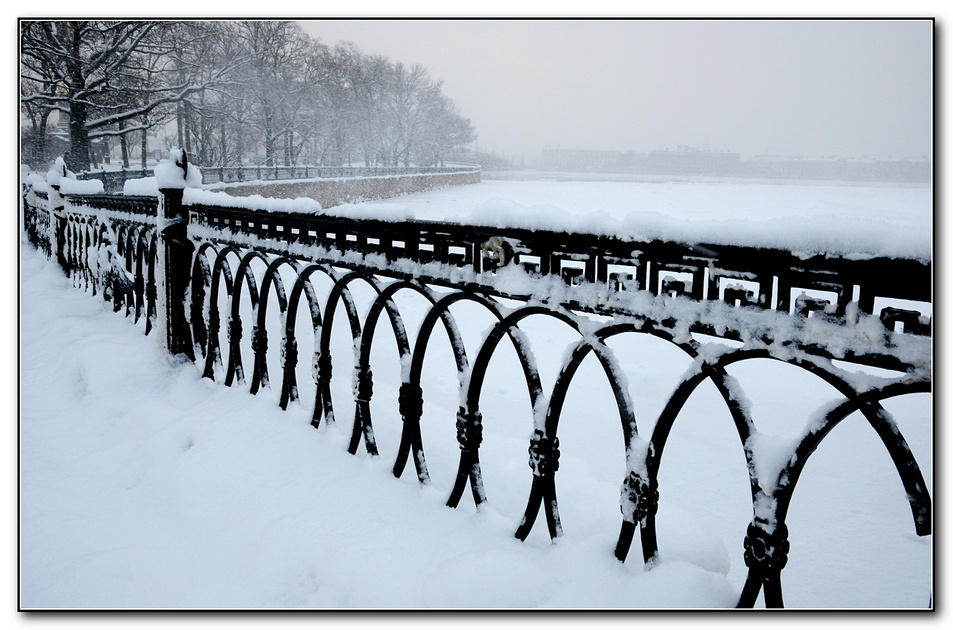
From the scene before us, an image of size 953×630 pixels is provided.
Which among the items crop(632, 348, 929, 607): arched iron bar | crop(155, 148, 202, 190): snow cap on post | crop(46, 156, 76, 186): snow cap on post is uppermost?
crop(46, 156, 76, 186): snow cap on post

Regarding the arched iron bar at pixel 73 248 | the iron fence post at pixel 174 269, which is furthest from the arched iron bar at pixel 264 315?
the arched iron bar at pixel 73 248

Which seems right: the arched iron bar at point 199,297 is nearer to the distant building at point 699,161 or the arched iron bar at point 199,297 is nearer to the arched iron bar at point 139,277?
the arched iron bar at point 139,277

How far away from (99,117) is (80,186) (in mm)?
7128

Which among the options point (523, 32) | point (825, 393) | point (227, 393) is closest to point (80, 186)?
point (227, 393)

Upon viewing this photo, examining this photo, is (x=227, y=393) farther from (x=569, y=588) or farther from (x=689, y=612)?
(x=689, y=612)

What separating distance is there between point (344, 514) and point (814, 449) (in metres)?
1.14

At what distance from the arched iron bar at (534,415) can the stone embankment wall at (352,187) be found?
15863 mm

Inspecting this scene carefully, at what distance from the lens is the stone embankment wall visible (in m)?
19.5

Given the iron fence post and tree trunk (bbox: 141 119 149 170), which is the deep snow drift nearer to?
the iron fence post

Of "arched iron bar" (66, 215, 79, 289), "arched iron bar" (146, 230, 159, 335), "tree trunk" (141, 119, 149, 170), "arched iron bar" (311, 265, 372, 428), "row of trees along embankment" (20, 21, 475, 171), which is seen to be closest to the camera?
"arched iron bar" (311, 265, 372, 428)

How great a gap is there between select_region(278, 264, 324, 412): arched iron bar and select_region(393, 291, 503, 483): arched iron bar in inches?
17.0

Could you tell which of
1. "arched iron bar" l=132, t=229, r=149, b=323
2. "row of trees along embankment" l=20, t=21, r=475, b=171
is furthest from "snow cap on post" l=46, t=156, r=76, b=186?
"arched iron bar" l=132, t=229, r=149, b=323

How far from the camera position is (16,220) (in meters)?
2.32

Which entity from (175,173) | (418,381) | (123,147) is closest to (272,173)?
(123,147)
